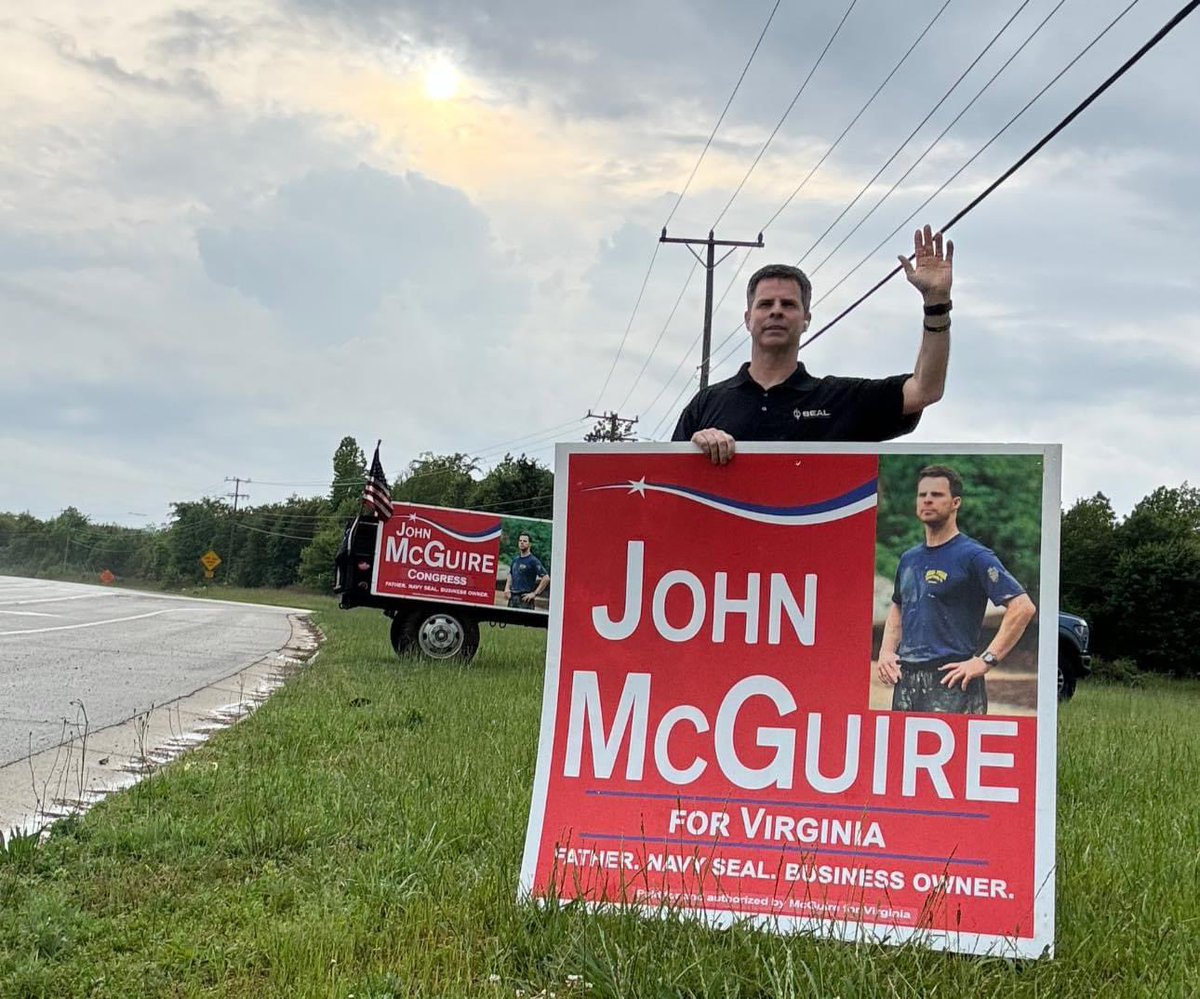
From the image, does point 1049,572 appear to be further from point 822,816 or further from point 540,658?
point 540,658

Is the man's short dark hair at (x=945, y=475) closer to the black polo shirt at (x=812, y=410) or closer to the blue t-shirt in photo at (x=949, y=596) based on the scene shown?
the blue t-shirt in photo at (x=949, y=596)

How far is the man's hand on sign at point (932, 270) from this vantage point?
3.27 m

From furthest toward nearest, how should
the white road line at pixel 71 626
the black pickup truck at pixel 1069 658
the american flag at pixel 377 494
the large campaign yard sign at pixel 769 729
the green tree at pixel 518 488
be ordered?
the green tree at pixel 518 488 → the white road line at pixel 71 626 → the black pickup truck at pixel 1069 658 → the american flag at pixel 377 494 → the large campaign yard sign at pixel 769 729

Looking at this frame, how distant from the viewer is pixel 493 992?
282 cm

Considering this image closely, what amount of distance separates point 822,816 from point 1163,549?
36.6 meters

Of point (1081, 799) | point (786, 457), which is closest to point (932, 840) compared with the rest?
point (786, 457)

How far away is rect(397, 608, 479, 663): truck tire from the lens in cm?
1468

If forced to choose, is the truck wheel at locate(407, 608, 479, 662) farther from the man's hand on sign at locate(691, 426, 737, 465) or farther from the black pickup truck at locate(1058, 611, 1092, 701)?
the man's hand on sign at locate(691, 426, 737, 465)

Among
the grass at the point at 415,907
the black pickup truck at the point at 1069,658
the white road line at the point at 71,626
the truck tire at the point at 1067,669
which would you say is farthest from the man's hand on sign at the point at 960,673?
the white road line at the point at 71,626

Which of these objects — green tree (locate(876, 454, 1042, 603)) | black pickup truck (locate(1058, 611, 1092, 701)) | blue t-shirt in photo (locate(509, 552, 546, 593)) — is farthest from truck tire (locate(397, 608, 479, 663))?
green tree (locate(876, 454, 1042, 603))

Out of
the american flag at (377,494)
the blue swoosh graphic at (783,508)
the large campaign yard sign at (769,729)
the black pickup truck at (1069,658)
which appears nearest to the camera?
the large campaign yard sign at (769,729)

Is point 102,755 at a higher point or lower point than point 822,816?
lower

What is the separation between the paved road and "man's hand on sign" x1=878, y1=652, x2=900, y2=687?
5894 millimetres

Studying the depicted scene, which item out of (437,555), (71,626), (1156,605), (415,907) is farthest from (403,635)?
(1156,605)
